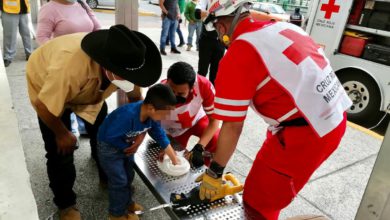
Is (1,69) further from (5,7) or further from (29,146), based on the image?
(5,7)

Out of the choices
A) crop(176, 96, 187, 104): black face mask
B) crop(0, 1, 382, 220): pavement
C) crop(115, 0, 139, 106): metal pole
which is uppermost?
crop(115, 0, 139, 106): metal pole

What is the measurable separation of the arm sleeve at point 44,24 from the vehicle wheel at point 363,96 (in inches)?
159

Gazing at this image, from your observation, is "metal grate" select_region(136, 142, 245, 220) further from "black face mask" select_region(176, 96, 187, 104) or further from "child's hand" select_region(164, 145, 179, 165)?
"black face mask" select_region(176, 96, 187, 104)

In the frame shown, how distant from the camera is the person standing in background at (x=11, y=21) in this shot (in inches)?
193

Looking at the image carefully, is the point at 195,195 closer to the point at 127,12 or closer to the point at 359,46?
the point at 127,12

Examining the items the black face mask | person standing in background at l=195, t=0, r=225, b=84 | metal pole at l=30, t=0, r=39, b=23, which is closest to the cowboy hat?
the black face mask

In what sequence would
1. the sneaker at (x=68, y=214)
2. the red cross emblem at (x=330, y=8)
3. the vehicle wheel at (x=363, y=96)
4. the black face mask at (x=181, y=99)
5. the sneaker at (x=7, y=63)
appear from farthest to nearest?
the sneaker at (x=7, y=63) → the red cross emblem at (x=330, y=8) → the vehicle wheel at (x=363, y=96) → the black face mask at (x=181, y=99) → the sneaker at (x=68, y=214)

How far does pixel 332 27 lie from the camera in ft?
15.0

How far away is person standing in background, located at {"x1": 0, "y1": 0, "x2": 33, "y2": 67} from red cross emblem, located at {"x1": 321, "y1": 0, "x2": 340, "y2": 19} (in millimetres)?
4781

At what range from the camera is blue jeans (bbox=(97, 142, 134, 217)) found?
2.03 meters

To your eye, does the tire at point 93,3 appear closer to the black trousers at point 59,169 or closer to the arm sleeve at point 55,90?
the black trousers at point 59,169

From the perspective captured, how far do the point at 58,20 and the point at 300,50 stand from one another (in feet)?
7.43

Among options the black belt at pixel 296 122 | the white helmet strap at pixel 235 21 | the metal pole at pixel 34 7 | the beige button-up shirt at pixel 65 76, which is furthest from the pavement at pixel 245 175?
the metal pole at pixel 34 7

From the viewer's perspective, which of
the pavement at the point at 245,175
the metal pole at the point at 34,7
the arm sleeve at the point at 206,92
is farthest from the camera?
the metal pole at the point at 34,7
